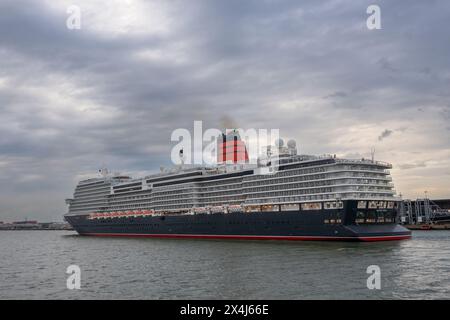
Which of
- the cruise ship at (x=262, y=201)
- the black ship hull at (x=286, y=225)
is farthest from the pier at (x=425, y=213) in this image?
the black ship hull at (x=286, y=225)

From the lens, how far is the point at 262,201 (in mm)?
80312

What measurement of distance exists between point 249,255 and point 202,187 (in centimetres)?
4791

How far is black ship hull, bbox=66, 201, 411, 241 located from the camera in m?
65.2

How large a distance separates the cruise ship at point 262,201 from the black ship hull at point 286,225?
0.14 m

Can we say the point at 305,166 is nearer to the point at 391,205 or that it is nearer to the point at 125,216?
the point at 391,205

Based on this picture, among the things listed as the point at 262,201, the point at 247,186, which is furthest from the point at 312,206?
the point at 247,186

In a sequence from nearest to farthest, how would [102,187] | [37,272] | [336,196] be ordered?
[37,272] → [336,196] → [102,187]

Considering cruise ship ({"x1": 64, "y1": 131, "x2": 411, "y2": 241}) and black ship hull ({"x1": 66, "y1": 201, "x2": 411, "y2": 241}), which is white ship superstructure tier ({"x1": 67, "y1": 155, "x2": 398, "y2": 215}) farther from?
black ship hull ({"x1": 66, "y1": 201, "x2": 411, "y2": 241})

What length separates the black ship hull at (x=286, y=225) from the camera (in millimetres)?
65250

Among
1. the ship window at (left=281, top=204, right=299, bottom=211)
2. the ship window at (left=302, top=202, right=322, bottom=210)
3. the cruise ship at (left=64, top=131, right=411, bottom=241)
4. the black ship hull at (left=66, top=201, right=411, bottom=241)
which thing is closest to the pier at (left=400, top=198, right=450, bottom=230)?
the cruise ship at (left=64, top=131, right=411, bottom=241)

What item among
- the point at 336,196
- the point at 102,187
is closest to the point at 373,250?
the point at 336,196

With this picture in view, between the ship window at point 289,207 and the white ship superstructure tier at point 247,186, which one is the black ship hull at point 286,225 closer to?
the ship window at point 289,207

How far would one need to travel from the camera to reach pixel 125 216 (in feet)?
382

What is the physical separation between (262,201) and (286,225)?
8712 millimetres
